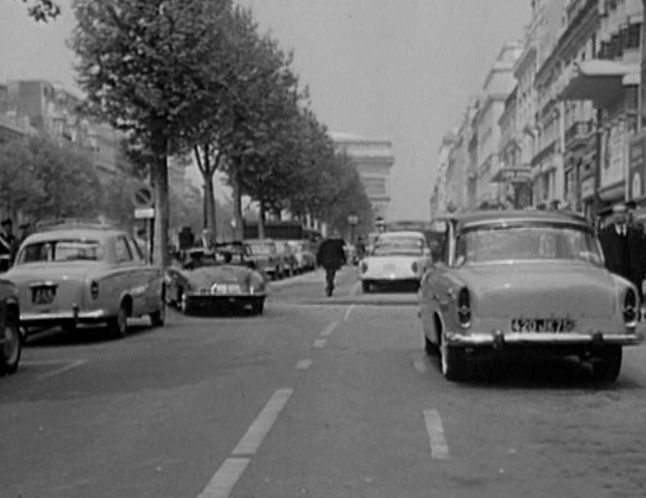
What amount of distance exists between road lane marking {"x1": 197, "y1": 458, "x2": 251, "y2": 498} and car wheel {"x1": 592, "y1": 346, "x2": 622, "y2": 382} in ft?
17.2

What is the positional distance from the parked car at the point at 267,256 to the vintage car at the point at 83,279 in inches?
970

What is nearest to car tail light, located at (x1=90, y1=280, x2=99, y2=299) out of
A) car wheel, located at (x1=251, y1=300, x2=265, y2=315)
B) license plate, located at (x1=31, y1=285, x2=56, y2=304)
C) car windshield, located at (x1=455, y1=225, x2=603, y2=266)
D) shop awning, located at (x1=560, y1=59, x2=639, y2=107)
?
license plate, located at (x1=31, y1=285, x2=56, y2=304)

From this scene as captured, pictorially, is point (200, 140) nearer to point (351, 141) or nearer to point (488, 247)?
point (488, 247)

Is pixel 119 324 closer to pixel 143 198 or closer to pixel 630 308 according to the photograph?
pixel 630 308

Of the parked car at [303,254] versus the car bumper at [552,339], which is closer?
the car bumper at [552,339]

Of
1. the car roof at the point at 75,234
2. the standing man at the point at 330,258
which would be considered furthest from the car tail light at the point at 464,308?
the standing man at the point at 330,258

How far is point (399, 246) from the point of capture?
37.5 m

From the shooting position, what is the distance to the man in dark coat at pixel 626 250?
22.3 m

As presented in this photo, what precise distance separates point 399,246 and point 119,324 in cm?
1861

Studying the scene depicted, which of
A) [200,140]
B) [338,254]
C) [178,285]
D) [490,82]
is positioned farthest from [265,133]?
[490,82]

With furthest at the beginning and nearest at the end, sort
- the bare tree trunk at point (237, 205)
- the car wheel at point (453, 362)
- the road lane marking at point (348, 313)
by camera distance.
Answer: the bare tree trunk at point (237, 205) → the road lane marking at point (348, 313) → the car wheel at point (453, 362)

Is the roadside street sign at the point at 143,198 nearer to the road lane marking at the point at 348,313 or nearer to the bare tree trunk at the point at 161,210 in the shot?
the bare tree trunk at the point at 161,210

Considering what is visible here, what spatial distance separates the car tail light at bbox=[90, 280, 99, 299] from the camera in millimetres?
18672

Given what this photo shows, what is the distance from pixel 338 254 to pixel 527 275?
70.1 feet
